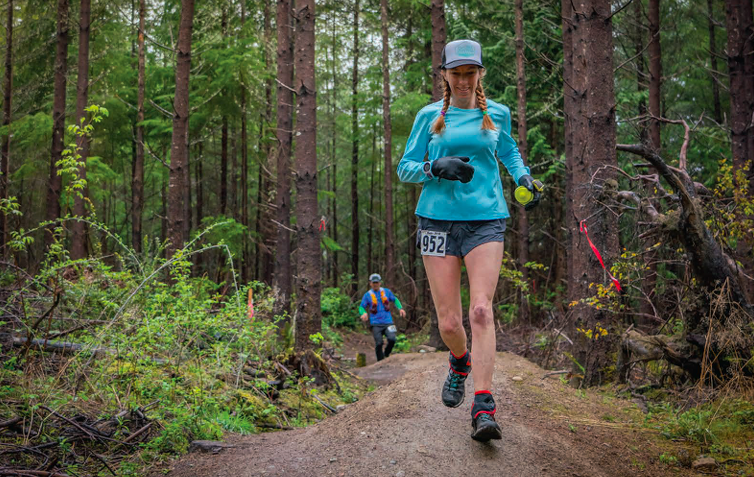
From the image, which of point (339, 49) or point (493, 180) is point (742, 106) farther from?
point (339, 49)

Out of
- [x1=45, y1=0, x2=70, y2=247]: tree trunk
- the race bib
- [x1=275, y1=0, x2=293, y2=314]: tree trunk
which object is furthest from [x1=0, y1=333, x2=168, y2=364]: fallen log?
[x1=45, y1=0, x2=70, y2=247]: tree trunk

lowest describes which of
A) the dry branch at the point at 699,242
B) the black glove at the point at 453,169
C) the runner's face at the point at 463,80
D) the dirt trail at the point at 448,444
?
the dirt trail at the point at 448,444

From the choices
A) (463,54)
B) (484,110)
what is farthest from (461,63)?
(484,110)

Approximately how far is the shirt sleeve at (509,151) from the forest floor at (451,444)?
198 centimetres

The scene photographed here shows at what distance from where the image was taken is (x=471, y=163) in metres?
4.15

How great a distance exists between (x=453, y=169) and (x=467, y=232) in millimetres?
488

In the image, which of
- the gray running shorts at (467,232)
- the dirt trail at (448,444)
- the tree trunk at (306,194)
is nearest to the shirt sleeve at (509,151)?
the gray running shorts at (467,232)

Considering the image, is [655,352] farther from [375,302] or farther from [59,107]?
[59,107]

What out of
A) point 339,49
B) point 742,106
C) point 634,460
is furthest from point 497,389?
point 339,49

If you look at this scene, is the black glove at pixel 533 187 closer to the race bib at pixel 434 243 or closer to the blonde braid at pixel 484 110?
the blonde braid at pixel 484 110

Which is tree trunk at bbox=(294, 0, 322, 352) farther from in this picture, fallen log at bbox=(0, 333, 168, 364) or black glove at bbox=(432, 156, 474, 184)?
black glove at bbox=(432, 156, 474, 184)

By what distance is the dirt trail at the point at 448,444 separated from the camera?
3830 millimetres

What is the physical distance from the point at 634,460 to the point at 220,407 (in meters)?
4.30

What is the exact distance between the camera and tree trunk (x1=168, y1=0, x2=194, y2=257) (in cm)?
1302
